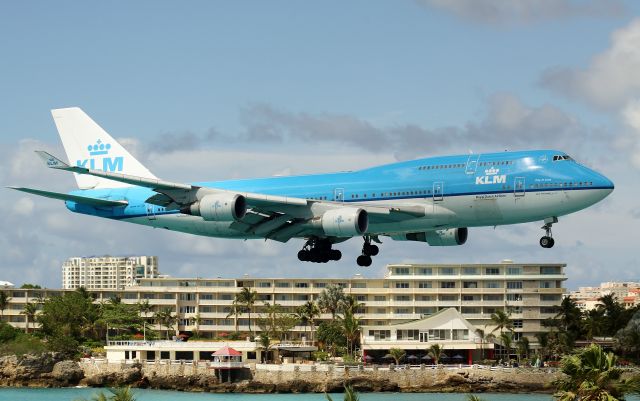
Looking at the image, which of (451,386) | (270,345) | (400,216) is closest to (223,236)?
(400,216)

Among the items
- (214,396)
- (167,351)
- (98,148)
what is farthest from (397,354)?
(98,148)

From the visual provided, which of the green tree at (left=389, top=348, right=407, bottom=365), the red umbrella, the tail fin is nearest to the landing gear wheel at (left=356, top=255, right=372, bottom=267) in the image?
the tail fin

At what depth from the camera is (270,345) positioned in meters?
168

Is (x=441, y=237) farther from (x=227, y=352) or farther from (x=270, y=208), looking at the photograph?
(x=227, y=352)

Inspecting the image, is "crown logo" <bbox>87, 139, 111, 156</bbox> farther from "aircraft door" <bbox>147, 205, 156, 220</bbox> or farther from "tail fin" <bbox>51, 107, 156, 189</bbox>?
"aircraft door" <bbox>147, 205, 156, 220</bbox>

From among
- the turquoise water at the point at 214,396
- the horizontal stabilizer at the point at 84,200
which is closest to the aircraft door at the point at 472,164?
the horizontal stabilizer at the point at 84,200

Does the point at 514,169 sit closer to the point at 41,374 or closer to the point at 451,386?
the point at 451,386

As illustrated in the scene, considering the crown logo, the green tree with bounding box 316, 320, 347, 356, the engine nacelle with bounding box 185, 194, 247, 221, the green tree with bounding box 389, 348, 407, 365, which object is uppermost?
the crown logo

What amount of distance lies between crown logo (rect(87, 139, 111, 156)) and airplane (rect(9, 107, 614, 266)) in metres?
8.35

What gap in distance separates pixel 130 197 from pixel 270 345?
276 ft

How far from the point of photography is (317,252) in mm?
81125

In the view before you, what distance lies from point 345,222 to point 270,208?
6437mm

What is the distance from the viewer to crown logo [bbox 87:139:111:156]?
9525 centimetres

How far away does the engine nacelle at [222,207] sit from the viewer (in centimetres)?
7544
